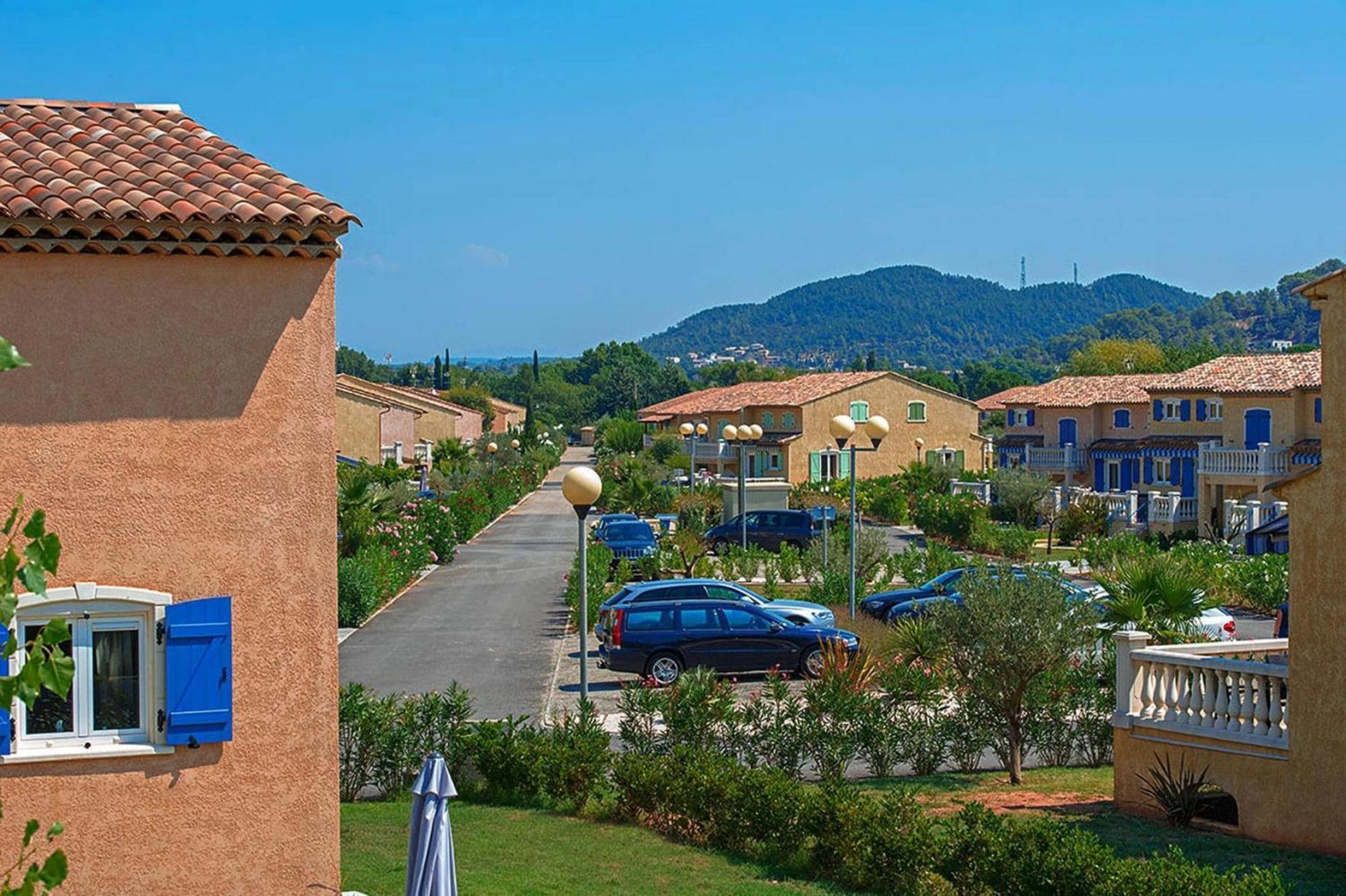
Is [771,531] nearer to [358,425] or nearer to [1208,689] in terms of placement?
[358,425]

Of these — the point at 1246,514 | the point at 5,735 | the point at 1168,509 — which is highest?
the point at 1168,509

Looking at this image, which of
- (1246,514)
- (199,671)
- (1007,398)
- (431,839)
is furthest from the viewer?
(1007,398)

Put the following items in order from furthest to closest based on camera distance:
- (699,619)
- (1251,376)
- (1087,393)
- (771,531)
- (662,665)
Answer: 1. (1087,393)
2. (1251,376)
3. (771,531)
4. (699,619)
5. (662,665)

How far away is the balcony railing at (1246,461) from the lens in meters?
49.4

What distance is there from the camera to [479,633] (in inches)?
1120

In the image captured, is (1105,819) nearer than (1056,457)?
Yes

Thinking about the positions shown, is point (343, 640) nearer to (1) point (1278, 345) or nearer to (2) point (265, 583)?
(2) point (265, 583)

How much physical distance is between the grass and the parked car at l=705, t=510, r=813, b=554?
25818mm

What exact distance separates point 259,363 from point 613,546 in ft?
91.7

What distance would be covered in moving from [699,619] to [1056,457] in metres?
49.5

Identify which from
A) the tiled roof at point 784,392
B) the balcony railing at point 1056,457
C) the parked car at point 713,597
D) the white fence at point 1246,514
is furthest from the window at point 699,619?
the balcony railing at point 1056,457

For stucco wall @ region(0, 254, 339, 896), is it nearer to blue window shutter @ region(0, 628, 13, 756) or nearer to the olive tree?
blue window shutter @ region(0, 628, 13, 756)

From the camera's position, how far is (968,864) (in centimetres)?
1055

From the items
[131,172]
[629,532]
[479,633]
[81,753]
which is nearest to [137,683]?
[81,753]
